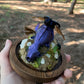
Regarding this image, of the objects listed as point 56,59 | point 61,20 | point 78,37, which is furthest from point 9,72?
point 61,20

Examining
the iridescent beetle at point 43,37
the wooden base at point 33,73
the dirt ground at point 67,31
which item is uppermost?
the iridescent beetle at point 43,37

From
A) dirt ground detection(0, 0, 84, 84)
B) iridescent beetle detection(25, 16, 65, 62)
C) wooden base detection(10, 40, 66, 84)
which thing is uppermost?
iridescent beetle detection(25, 16, 65, 62)

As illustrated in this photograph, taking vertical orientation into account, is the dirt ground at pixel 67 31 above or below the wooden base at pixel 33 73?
below

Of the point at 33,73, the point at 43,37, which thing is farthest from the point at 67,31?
the point at 33,73

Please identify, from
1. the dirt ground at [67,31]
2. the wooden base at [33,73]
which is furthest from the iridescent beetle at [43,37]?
the dirt ground at [67,31]

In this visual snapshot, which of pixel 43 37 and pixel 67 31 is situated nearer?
pixel 43 37

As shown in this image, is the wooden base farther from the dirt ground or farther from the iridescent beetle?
the dirt ground

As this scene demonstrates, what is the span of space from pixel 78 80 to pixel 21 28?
2.85 m

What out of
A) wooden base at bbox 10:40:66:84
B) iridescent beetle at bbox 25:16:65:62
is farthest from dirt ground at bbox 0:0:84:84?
iridescent beetle at bbox 25:16:65:62

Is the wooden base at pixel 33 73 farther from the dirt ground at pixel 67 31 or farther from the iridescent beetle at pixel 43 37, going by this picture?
the dirt ground at pixel 67 31

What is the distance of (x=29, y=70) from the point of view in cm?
150

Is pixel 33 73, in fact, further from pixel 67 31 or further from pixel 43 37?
pixel 67 31

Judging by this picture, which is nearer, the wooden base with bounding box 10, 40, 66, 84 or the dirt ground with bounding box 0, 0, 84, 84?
the wooden base with bounding box 10, 40, 66, 84

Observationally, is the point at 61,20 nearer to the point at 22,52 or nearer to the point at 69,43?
the point at 69,43
